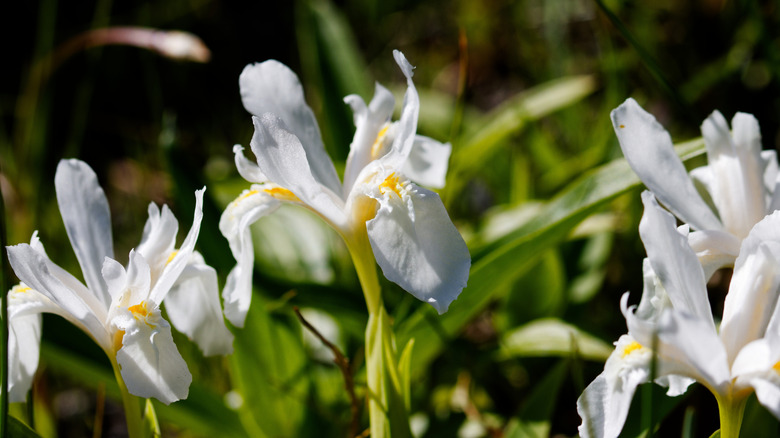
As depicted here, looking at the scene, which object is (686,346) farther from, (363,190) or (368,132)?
(368,132)

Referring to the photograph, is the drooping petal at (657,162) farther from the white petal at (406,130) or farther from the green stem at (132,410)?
the green stem at (132,410)

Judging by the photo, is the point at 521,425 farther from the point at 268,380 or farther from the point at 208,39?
the point at 208,39

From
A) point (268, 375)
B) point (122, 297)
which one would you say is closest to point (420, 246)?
point (122, 297)

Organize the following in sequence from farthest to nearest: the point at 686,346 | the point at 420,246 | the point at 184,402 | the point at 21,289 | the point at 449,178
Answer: the point at 449,178 → the point at 184,402 → the point at 21,289 → the point at 420,246 → the point at 686,346

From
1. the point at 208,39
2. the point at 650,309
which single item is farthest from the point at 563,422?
the point at 208,39

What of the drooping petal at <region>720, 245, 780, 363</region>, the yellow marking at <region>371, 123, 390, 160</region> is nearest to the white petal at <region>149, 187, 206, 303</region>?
the yellow marking at <region>371, 123, 390, 160</region>
